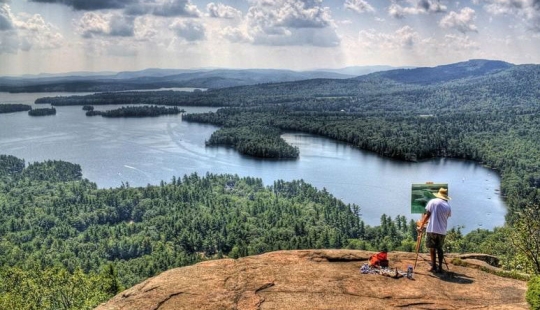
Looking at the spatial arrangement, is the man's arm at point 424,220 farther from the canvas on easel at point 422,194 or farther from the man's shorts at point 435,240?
the canvas on easel at point 422,194

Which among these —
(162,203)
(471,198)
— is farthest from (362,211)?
(162,203)

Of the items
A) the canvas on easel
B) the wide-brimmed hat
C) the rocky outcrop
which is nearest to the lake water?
→ the canvas on easel

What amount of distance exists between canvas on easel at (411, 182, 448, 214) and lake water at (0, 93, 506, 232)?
218ft

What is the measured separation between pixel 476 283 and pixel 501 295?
882mm

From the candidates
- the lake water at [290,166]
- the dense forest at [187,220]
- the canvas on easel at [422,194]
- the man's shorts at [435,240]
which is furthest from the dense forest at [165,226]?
the man's shorts at [435,240]

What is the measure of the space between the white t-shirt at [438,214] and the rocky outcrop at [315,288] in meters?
1.35

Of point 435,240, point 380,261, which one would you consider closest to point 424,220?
point 435,240

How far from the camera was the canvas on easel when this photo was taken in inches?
575

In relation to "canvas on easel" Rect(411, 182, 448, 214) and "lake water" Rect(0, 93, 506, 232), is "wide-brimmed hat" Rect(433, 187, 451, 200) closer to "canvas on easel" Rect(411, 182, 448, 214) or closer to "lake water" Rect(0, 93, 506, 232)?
"canvas on easel" Rect(411, 182, 448, 214)

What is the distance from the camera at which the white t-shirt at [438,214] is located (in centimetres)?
1390

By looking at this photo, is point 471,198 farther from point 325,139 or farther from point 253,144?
point 325,139

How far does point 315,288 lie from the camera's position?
1311cm

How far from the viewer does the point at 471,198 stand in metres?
93.1

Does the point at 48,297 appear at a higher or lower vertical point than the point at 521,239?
lower
